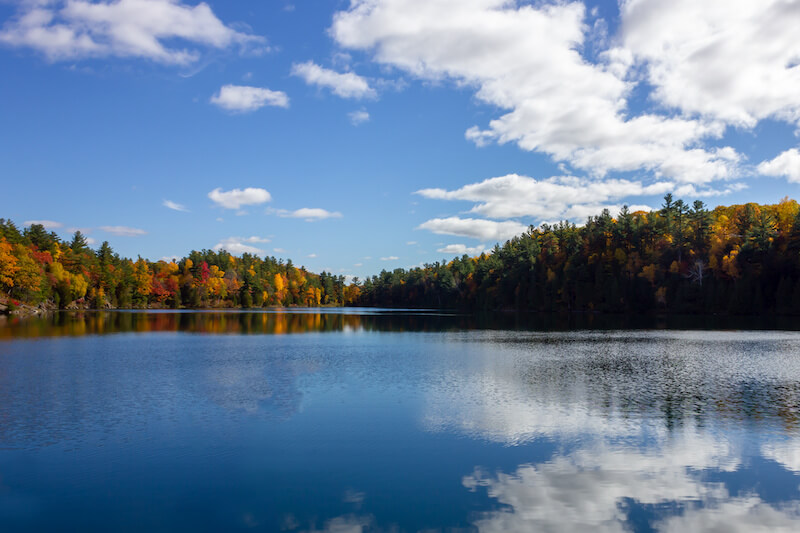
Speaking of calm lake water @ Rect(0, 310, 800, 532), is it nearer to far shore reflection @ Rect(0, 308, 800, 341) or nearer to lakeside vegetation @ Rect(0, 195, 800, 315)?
far shore reflection @ Rect(0, 308, 800, 341)

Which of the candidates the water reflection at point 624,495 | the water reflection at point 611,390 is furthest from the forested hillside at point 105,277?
the water reflection at point 624,495

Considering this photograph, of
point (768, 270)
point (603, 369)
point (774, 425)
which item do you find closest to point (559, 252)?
point (768, 270)

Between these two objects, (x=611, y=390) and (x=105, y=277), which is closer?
(x=611, y=390)

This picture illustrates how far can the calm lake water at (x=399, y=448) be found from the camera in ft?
34.0

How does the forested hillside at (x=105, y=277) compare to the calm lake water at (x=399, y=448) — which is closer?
the calm lake water at (x=399, y=448)

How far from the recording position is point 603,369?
29.2 metres

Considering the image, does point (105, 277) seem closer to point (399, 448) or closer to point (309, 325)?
point (309, 325)

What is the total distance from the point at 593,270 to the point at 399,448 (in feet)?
375

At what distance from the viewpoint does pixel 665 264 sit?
10219 centimetres

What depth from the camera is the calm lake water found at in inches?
408

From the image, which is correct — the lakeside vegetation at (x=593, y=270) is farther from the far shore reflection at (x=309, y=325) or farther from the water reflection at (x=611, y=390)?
the water reflection at (x=611, y=390)

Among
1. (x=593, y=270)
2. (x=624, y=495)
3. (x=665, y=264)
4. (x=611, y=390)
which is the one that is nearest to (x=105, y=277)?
(x=593, y=270)

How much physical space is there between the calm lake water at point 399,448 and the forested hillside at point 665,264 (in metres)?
68.2

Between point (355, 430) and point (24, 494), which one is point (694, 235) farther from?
point (24, 494)
